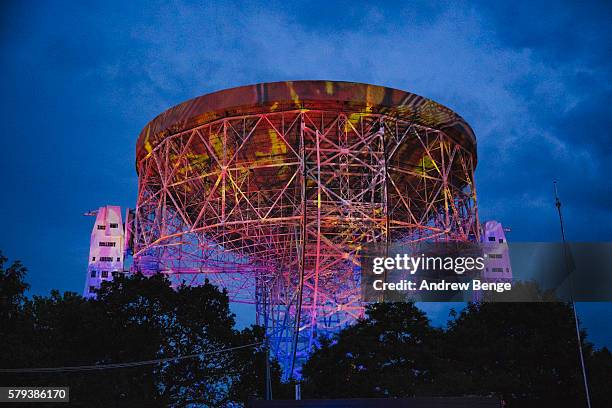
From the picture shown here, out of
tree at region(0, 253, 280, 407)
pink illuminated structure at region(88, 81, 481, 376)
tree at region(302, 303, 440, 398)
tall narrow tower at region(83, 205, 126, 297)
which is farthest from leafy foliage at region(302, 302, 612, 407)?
tall narrow tower at region(83, 205, 126, 297)

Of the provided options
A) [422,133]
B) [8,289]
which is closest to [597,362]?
[422,133]

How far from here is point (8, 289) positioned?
22922mm

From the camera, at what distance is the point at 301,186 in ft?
107

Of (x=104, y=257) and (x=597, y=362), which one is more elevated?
(x=104, y=257)

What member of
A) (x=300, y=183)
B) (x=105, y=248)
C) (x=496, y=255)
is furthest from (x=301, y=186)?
(x=496, y=255)

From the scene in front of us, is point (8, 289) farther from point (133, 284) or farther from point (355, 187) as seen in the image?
point (355, 187)

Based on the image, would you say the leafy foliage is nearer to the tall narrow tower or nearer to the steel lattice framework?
the steel lattice framework

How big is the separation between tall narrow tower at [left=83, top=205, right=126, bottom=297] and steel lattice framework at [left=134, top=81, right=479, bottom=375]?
998 centimetres

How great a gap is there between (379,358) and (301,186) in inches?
346

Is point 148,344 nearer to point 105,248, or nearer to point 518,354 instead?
point 518,354

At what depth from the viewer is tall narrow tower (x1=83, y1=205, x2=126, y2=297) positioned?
48844mm

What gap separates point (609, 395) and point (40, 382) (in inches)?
1015


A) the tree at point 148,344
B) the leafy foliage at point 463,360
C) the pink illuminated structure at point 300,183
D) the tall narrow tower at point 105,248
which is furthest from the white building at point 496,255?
the tall narrow tower at point 105,248

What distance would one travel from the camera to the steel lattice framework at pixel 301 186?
32.5 meters
